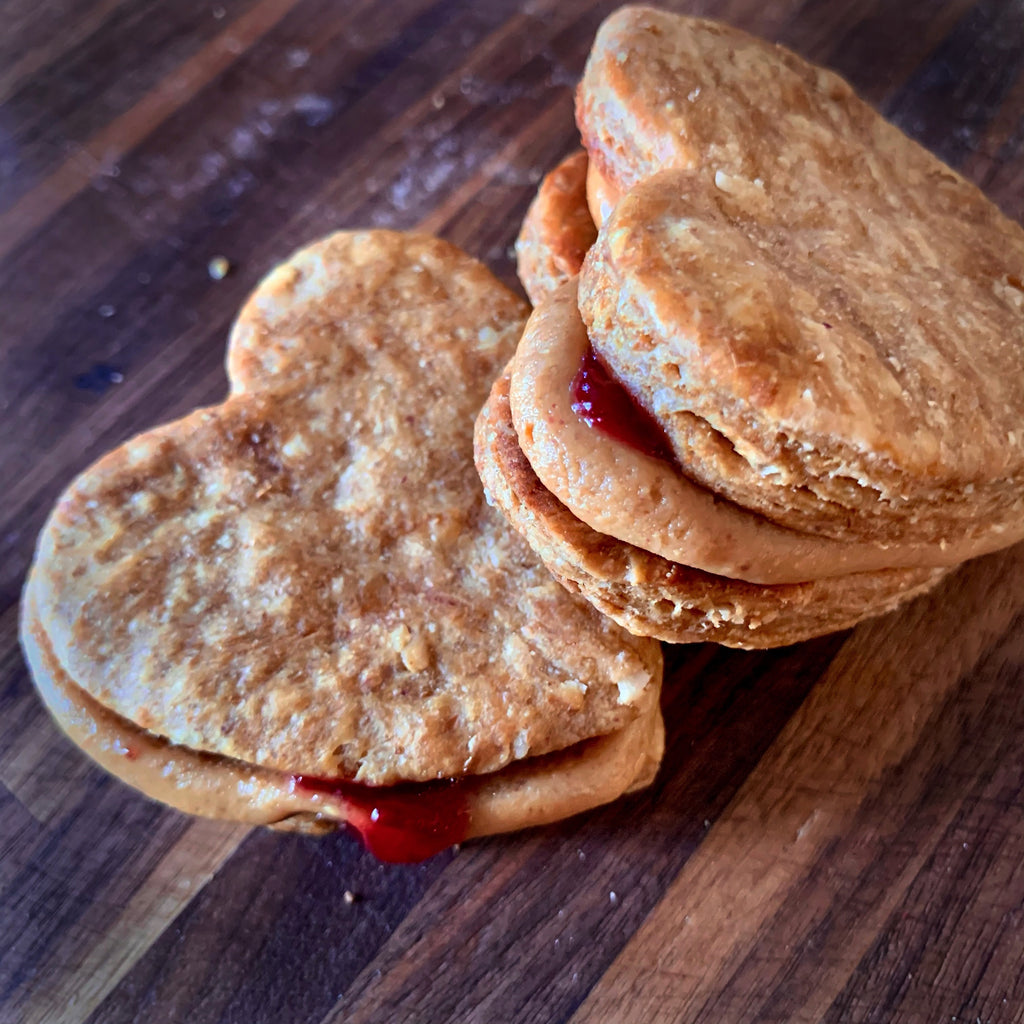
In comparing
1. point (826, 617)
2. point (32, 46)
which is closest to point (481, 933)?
Result: point (826, 617)

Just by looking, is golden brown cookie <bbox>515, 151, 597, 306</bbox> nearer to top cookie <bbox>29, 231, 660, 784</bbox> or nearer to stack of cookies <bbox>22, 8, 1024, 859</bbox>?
stack of cookies <bbox>22, 8, 1024, 859</bbox>

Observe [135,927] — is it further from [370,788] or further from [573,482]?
[573,482]

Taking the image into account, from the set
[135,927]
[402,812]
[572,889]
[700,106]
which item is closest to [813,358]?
[700,106]

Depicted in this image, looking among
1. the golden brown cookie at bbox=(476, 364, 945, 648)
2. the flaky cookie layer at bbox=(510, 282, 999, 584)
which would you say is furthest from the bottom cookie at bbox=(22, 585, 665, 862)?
the flaky cookie layer at bbox=(510, 282, 999, 584)

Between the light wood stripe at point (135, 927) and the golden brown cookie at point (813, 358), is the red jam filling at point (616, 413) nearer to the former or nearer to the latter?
the golden brown cookie at point (813, 358)

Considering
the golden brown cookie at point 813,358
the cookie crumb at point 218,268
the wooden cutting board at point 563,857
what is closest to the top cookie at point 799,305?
the golden brown cookie at point 813,358
